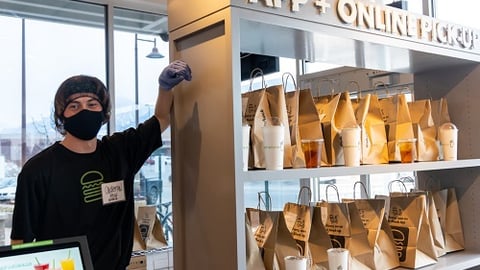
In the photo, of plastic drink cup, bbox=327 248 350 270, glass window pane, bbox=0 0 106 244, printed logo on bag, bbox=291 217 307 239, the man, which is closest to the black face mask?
the man

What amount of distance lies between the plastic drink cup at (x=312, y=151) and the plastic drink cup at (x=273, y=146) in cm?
17

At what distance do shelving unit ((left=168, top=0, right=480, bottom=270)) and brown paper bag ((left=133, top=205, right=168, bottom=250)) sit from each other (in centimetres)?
183

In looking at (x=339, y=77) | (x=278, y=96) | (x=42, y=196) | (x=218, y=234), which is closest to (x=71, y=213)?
(x=42, y=196)

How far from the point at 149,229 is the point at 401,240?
76.3 inches

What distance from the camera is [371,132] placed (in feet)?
6.35

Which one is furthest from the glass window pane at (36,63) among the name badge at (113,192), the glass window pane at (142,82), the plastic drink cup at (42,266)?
the plastic drink cup at (42,266)

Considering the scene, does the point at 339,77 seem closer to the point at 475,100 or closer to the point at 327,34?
the point at 475,100

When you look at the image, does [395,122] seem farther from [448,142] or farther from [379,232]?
[379,232]

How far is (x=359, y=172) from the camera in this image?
1.71 m

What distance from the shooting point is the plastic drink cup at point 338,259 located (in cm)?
164

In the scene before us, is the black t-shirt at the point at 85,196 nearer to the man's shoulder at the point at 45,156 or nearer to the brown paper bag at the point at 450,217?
the man's shoulder at the point at 45,156

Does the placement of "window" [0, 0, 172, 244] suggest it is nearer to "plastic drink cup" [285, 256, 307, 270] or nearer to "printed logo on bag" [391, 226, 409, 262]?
"printed logo on bag" [391, 226, 409, 262]

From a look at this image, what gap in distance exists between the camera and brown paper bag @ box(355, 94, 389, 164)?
1.87 meters

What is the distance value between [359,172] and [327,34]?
0.48 metres
